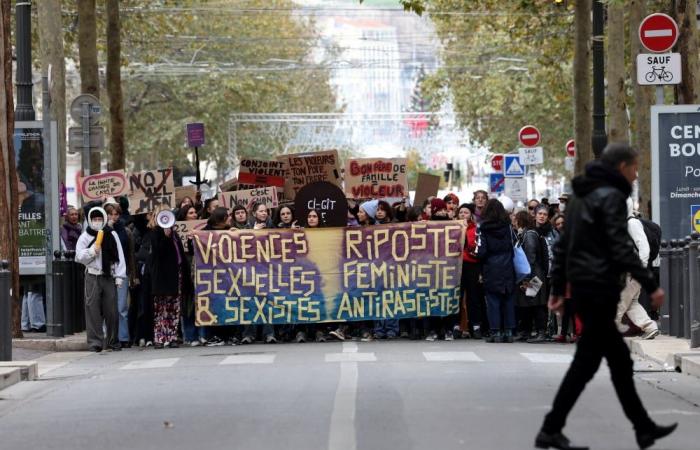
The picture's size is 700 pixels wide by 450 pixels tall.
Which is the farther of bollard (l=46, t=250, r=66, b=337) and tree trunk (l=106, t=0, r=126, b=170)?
tree trunk (l=106, t=0, r=126, b=170)

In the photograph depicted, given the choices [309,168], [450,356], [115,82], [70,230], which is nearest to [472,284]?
[450,356]

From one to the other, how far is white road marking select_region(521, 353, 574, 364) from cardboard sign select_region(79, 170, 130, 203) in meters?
7.51

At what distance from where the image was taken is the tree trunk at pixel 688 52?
2267 centimetres

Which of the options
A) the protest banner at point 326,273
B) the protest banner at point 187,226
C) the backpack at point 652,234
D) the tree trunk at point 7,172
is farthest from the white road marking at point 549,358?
the tree trunk at point 7,172

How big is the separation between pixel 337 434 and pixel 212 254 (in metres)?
10.1

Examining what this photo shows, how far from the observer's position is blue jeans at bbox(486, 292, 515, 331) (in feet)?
65.2

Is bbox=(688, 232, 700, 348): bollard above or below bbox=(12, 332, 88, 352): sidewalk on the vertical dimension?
above

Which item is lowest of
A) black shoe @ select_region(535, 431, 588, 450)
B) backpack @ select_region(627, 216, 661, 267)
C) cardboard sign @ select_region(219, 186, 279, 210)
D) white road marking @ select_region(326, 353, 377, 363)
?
white road marking @ select_region(326, 353, 377, 363)

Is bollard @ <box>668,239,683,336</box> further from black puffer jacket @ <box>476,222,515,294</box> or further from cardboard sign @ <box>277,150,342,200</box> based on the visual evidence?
cardboard sign @ <box>277,150,342,200</box>

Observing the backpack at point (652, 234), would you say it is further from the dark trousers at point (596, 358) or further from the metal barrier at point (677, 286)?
the dark trousers at point (596, 358)

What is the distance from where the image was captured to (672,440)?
34.3 ft

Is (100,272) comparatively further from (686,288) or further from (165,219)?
(686,288)

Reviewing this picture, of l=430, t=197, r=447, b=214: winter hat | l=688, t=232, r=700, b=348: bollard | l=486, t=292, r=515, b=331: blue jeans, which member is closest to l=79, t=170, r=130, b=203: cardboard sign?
l=430, t=197, r=447, b=214: winter hat

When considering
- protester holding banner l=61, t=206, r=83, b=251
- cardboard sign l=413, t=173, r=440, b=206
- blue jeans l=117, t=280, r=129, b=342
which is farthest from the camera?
cardboard sign l=413, t=173, r=440, b=206
